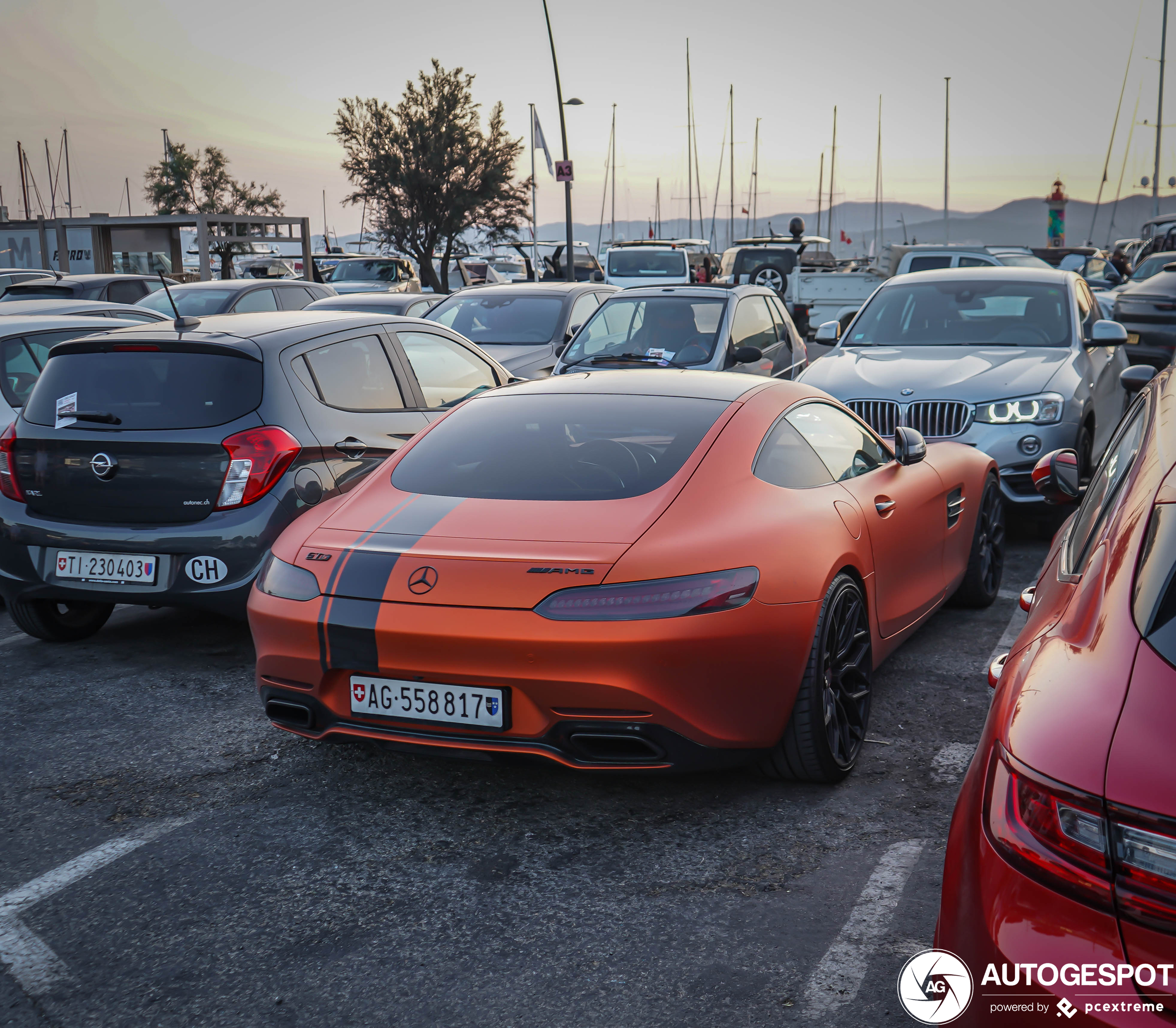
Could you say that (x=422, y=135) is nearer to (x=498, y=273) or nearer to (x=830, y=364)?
(x=498, y=273)

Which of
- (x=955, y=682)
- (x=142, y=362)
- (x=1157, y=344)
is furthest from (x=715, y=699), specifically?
(x=1157, y=344)

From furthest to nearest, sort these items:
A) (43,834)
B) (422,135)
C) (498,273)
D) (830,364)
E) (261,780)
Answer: (498,273) → (422,135) → (830,364) → (261,780) → (43,834)

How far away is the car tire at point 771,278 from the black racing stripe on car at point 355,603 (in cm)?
1891

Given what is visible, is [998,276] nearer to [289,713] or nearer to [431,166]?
[289,713]

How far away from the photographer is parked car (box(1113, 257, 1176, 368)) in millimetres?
14445

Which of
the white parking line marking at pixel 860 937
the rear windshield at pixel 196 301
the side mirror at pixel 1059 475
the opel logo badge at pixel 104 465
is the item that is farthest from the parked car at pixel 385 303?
the white parking line marking at pixel 860 937

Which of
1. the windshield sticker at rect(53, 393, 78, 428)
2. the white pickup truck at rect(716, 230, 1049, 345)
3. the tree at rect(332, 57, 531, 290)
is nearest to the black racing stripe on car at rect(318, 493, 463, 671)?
the windshield sticker at rect(53, 393, 78, 428)

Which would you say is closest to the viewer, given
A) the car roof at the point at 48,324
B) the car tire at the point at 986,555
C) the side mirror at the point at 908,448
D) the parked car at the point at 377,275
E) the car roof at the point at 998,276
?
the side mirror at the point at 908,448

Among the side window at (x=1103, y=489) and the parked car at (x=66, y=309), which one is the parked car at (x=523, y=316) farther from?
the side window at (x=1103, y=489)

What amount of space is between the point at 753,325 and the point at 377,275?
17360 mm

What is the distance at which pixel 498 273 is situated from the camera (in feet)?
133

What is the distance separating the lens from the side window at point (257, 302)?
14.6 metres

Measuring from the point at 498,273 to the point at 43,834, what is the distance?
3824 cm

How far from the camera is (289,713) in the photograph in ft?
12.0
